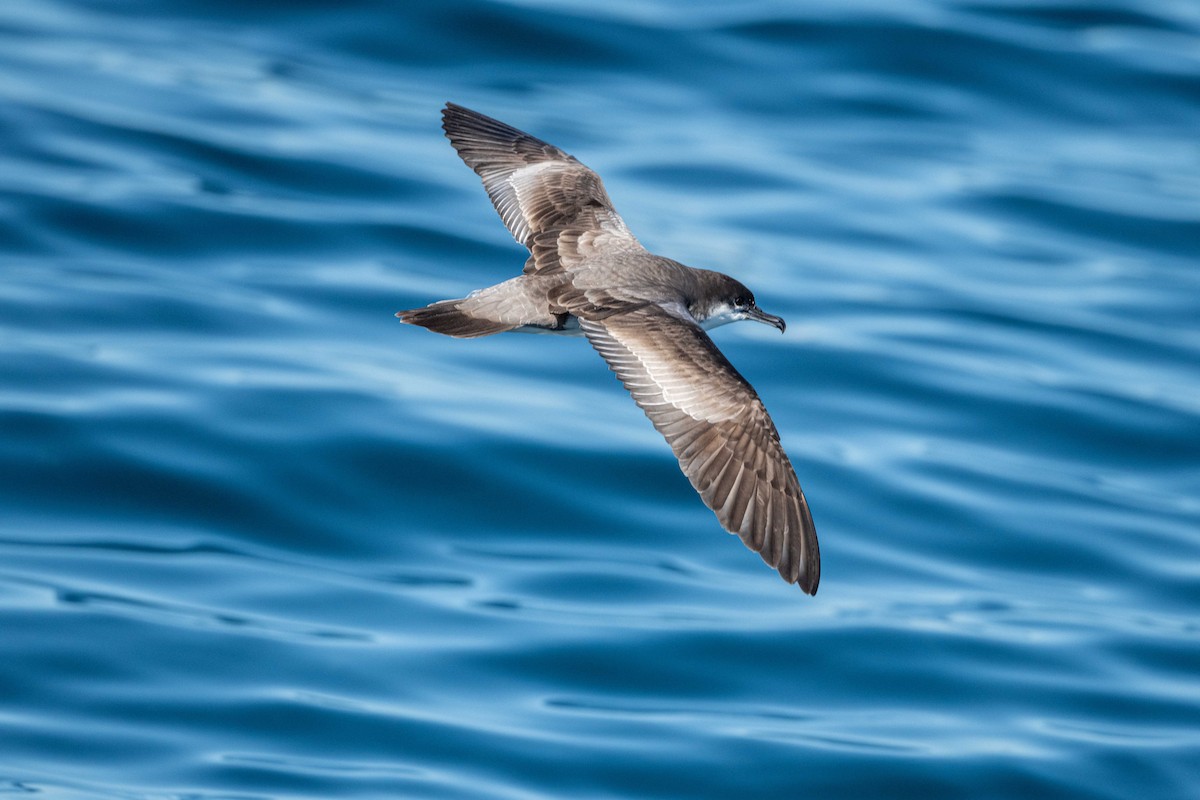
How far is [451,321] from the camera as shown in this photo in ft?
21.6

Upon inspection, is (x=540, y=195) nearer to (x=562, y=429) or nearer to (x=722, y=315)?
(x=722, y=315)

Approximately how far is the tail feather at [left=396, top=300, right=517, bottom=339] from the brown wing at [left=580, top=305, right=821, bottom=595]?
359 mm

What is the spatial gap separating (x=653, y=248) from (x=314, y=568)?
16.1 feet

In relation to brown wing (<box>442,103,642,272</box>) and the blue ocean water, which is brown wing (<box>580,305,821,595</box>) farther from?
the blue ocean water

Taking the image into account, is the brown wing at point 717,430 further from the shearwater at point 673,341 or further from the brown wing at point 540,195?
the brown wing at point 540,195

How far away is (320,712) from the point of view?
913 centimetres

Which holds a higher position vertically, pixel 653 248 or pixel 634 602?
pixel 653 248

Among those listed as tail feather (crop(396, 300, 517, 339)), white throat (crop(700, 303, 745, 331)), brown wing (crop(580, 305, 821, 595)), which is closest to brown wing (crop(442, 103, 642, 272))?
white throat (crop(700, 303, 745, 331))

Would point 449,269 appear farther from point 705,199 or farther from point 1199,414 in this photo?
point 1199,414

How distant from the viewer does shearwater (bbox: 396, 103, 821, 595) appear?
6.26 metres

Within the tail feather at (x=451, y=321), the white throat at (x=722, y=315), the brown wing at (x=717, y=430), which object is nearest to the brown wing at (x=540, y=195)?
the white throat at (x=722, y=315)

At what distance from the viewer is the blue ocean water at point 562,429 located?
930 cm

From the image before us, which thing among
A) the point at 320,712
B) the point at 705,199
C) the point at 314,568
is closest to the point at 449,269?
the point at 705,199

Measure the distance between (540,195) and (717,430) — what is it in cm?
200
